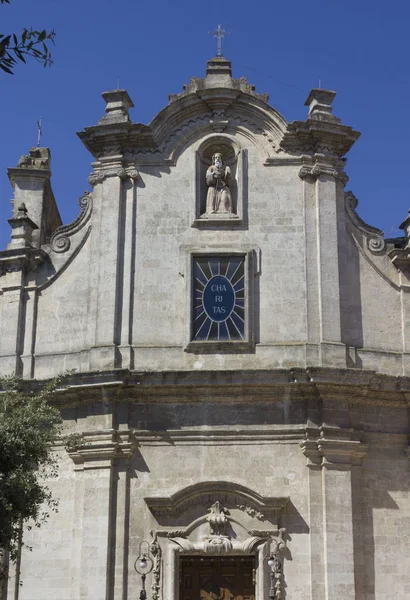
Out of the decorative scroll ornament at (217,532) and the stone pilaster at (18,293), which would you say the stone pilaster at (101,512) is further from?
the stone pilaster at (18,293)

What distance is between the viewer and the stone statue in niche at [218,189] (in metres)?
21.3

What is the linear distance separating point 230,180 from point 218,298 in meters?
2.76

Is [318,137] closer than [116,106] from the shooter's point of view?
Yes

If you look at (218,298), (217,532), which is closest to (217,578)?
(217,532)

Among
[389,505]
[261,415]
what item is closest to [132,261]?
[261,415]

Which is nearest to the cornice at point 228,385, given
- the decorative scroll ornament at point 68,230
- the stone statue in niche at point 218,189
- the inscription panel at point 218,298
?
the inscription panel at point 218,298

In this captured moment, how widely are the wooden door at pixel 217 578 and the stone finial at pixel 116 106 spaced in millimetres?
9365

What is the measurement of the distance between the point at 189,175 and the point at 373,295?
471cm

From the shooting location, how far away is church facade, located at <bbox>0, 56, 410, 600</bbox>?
18922mm

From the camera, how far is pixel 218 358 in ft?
66.0

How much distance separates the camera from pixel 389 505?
64.0ft

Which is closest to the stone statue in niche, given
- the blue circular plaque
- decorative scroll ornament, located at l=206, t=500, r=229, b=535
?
the blue circular plaque

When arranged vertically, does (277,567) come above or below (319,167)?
below

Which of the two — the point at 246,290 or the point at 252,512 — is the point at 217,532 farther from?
the point at 246,290
